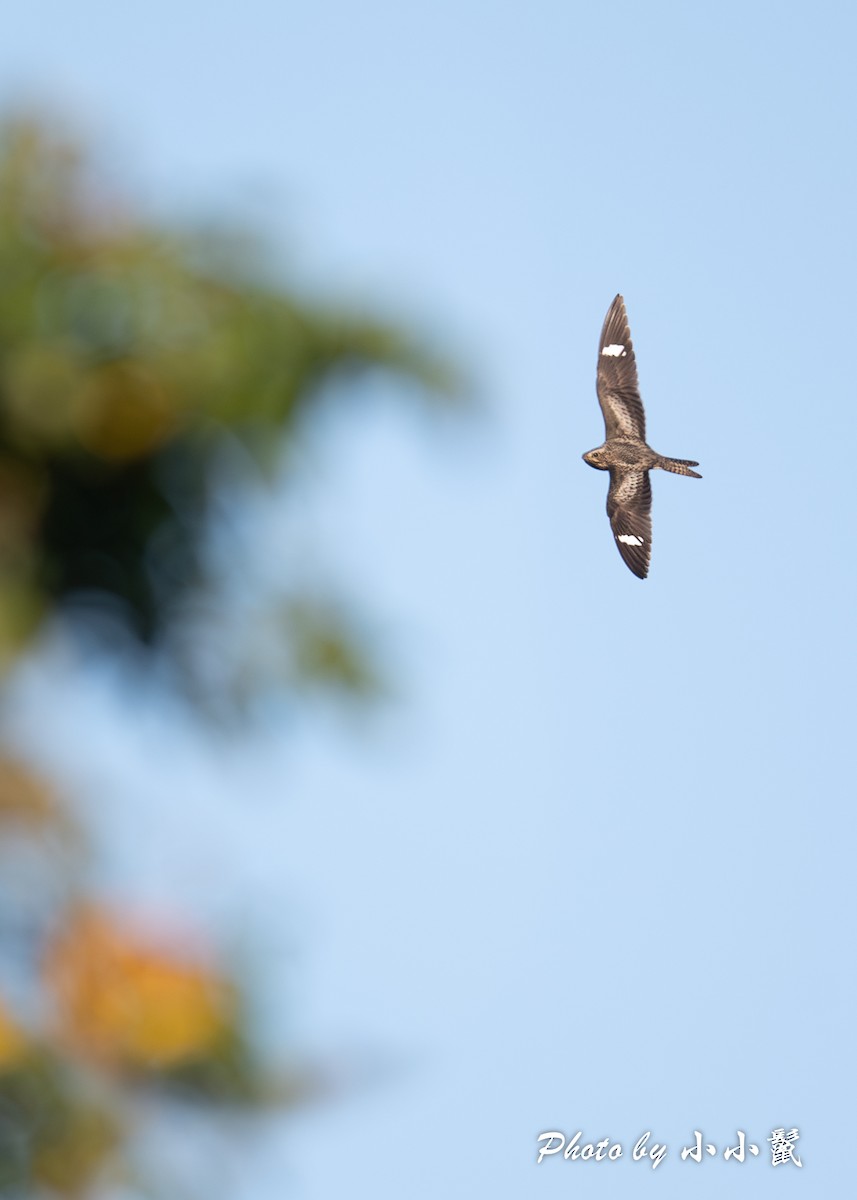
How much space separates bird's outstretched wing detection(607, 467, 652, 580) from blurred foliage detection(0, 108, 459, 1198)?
2375 cm

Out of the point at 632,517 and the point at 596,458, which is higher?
the point at 596,458

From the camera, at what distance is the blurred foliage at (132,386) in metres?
3.83

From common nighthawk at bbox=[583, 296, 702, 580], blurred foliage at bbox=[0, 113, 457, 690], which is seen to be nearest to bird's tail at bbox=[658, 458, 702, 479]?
common nighthawk at bbox=[583, 296, 702, 580]

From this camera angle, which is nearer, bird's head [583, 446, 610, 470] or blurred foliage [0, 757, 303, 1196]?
blurred foliage [0, 757, 303, 1196]

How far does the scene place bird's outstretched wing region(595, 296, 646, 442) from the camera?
27.7 meters

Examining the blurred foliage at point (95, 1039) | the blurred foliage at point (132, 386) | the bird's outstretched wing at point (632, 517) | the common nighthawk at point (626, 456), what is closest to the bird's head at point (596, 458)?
the common nighthawk at point (626, 456)

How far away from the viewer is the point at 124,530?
13.8ft

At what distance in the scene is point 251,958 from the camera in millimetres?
3672

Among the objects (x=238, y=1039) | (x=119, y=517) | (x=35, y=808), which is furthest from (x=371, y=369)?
→ (x=238, y=1039)

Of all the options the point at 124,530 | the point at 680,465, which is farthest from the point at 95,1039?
the point at 680,465

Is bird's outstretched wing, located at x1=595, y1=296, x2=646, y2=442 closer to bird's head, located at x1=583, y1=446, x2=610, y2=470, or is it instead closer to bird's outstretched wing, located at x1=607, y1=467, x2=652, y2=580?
bird's head, located at x1=583, y1=446, x2=610, y2=470

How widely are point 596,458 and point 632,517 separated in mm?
1522

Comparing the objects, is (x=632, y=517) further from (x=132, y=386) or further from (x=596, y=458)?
(x=132, y=386)

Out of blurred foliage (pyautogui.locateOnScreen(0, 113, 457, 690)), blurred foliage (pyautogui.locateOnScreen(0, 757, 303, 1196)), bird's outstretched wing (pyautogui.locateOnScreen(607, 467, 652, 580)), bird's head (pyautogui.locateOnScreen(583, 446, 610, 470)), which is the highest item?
bird's head (pyautogui.locateOnScreen(583, 446, 610, 470))
